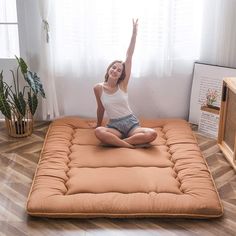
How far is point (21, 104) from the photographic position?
3.00m

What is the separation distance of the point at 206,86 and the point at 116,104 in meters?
0.83

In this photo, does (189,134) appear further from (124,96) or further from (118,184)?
(118,184)

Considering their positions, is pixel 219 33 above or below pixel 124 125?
above

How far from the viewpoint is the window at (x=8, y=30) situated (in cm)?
318

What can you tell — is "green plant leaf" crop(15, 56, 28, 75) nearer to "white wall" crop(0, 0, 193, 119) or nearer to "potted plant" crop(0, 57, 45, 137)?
"potted plant" crop(0, 57, 45, 137)

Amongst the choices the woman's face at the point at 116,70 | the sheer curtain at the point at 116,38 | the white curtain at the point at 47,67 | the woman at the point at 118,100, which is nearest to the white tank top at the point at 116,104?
the woman at the point at 118,100

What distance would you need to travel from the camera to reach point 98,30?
3152mm

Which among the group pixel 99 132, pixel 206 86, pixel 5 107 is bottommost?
pixel 99 132

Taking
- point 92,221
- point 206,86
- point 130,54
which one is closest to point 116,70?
point 130,54

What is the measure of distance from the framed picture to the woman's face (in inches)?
29.8

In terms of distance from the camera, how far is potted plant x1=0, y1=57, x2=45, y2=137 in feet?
9.68

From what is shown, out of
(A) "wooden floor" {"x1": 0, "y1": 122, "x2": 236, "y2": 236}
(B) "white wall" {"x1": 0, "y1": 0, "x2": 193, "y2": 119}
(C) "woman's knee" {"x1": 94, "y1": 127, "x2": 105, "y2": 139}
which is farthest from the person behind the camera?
(B) "white wall" {"x1": 0, "y1": 0, "x2": 193, "y2": 119}

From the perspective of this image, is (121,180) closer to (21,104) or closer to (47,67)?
(21,104)

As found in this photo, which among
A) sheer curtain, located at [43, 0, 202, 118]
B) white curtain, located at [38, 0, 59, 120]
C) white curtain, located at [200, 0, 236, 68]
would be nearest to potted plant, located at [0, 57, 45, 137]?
white curtain, located at [38, 0, 59, 120]
